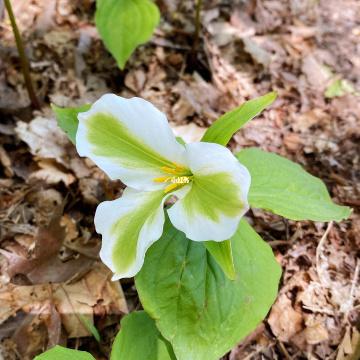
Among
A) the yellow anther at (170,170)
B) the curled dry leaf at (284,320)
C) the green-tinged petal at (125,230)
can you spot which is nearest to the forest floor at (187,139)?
the curled dry leaf at (284,320)

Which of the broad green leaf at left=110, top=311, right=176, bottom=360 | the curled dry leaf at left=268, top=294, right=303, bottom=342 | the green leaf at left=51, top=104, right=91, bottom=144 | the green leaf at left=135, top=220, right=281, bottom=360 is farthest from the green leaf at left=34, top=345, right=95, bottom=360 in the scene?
the curled dry leaf at left=268, top=294, right=303, bottom=342

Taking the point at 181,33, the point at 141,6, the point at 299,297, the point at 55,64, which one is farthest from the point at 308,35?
the point at 299,297

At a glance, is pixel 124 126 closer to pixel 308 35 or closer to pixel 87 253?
pixel 87 253

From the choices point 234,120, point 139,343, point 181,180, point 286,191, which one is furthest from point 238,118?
point 139,343

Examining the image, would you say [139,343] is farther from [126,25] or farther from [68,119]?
[126,25]

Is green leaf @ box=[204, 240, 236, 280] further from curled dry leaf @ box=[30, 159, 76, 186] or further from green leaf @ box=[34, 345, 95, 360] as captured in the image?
curled dry leaf @ box=[30, 159, 76, 186]

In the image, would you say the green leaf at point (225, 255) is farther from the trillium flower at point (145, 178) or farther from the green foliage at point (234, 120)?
the trillium flower at point (145, 178)
